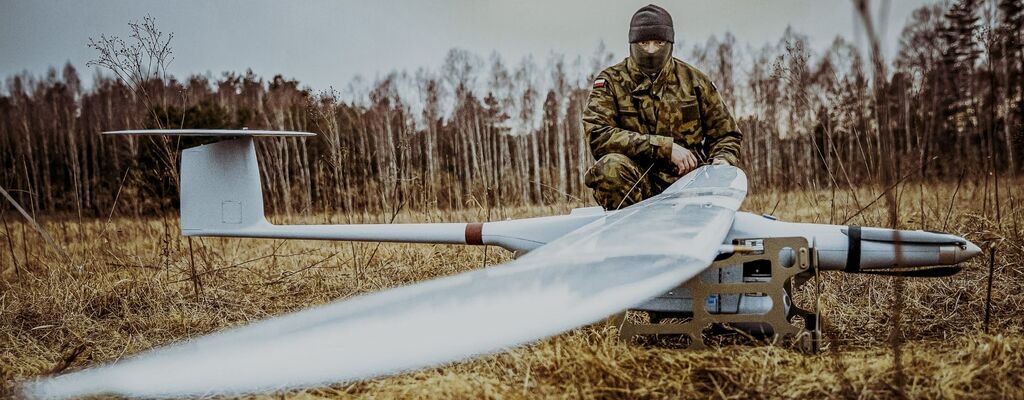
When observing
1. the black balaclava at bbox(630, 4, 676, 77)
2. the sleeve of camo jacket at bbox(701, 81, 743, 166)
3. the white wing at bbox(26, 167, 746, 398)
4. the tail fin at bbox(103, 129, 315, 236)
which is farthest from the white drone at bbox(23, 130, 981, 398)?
the tail fin at bbox(103, 129, 315, 236)

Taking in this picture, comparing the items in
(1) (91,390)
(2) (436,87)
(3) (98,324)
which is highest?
(2) (436,87)

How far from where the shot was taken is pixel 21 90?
28312 millimetres

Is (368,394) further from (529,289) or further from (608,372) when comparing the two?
(529,289)

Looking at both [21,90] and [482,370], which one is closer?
[482,370]

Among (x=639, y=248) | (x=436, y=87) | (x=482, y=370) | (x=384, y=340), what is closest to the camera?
(x=384, y=340)

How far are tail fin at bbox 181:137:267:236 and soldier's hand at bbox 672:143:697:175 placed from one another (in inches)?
105

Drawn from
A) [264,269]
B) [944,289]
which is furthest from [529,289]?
[264,269]

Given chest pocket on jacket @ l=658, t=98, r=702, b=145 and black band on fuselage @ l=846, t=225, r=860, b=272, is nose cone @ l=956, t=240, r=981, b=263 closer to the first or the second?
black band on fuselage @ l=846, t=225, r=860, b=272

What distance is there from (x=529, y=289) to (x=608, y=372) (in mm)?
992

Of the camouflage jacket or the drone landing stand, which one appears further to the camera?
the camouflage jacket

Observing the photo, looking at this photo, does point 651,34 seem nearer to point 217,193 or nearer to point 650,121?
point 650,121

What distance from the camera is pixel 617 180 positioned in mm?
3836

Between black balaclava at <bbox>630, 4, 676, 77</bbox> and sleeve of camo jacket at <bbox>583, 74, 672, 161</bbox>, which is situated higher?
black balaclava at <bbox>630, 4, 676, 77</bbox>

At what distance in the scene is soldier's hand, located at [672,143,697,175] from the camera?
3844 mm
